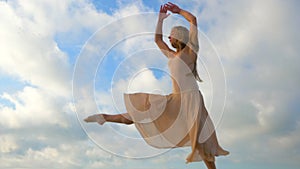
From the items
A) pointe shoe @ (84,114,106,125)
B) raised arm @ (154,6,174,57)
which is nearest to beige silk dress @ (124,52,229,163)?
raised arm @ (154,6,174,57)

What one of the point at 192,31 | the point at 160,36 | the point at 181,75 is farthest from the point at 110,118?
the point at 192,31

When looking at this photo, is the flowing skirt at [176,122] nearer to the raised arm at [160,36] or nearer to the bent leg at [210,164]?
the bent leg at [210,164]

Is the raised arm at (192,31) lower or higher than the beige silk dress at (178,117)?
higher

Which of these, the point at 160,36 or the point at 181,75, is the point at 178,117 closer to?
the point at 181,75

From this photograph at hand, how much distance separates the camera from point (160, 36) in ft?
25.9

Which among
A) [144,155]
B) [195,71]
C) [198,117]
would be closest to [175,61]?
Answer: [195,71]

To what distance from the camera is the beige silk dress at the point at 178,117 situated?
751 centimetres

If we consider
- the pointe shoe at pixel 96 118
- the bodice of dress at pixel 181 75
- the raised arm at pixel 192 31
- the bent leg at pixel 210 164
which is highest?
the raised arm at pixel 192 31

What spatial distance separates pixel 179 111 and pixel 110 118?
121 cm

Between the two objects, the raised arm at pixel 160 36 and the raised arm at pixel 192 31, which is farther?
the raised arm at pixel 160 36

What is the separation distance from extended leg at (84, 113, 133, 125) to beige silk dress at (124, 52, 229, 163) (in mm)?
101

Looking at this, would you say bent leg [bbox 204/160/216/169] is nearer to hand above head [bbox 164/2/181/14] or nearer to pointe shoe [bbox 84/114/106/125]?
pointe shoe [bbox 84/114/106/125]

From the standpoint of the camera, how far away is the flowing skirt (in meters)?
7.50

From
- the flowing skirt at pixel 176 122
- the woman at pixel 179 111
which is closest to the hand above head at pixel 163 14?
the woman at pixel 179 111
